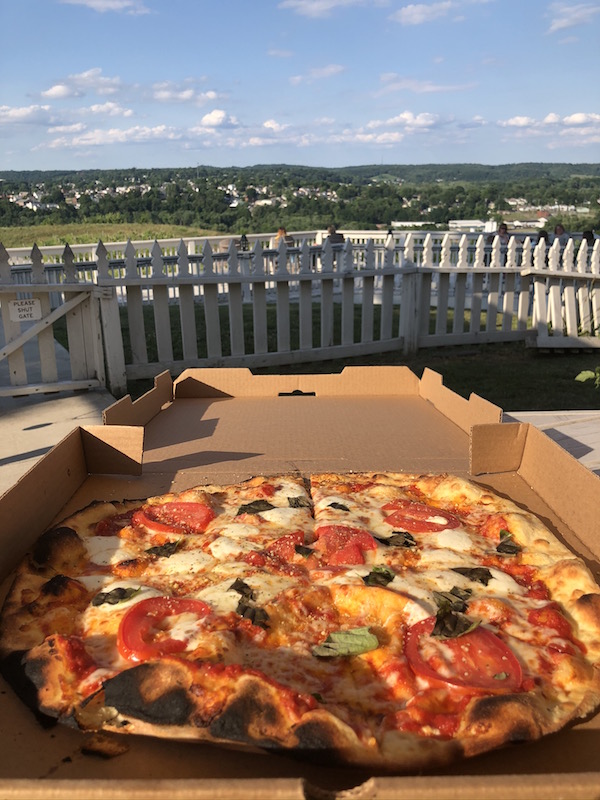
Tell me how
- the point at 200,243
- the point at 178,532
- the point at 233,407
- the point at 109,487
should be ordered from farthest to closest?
1. the point at 200,243
2. the point at 233,407
3. the point at 109,487
4. the point at 178,532

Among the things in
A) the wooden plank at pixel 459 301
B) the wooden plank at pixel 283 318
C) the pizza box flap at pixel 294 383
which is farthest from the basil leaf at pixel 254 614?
the wooden plank at pixel 459 301

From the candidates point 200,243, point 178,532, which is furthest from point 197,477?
point 200,243

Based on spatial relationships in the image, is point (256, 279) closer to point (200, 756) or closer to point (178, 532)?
point (178, 532)

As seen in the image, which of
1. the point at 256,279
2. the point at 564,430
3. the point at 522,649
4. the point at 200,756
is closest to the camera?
the point at 200,756

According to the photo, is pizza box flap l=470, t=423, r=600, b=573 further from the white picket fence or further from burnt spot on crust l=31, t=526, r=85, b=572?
the white picket fence

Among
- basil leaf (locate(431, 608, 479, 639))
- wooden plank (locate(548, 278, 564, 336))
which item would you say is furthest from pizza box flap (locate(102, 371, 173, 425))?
wooden plank (locate(548, 278, 564, 336))

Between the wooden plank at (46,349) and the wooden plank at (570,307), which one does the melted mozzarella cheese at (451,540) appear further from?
the wooden plank at (570,307)
